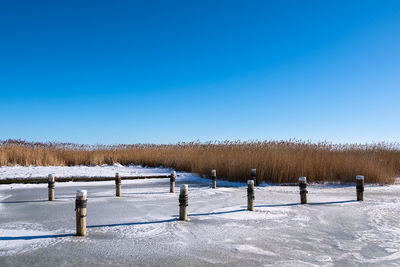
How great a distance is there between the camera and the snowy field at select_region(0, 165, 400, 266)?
4.20 m

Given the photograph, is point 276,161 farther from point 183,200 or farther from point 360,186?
point 183,200

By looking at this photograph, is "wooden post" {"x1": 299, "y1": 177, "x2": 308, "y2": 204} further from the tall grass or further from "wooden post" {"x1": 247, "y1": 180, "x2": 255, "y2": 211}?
the tall grass

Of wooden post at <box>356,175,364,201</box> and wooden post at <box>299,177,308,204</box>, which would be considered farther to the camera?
wooden post at <box>356,175,364,201</box>

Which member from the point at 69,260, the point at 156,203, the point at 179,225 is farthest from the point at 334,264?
the point at 156,203

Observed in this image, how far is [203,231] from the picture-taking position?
5445 millimetres

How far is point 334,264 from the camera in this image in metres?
4.06

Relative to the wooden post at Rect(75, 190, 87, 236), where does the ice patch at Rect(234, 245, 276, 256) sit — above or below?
below

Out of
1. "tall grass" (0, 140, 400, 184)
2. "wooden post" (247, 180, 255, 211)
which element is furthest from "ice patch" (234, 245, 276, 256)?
"tall grass" (0, 140, 400, 184)

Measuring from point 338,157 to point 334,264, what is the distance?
10121 millimetres

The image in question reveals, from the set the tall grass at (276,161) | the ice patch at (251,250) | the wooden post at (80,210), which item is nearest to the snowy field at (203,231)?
the ice patch at (251,250)

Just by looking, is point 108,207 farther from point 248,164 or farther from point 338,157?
point 338,157

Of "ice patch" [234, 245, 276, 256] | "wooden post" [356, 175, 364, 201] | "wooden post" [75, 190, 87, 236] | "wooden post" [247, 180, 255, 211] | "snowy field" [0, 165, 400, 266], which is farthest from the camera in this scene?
"wooden post" [356, 175, 364, 201]

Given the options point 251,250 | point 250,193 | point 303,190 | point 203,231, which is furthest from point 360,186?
point 251,250

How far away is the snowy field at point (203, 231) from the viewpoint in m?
4.20
